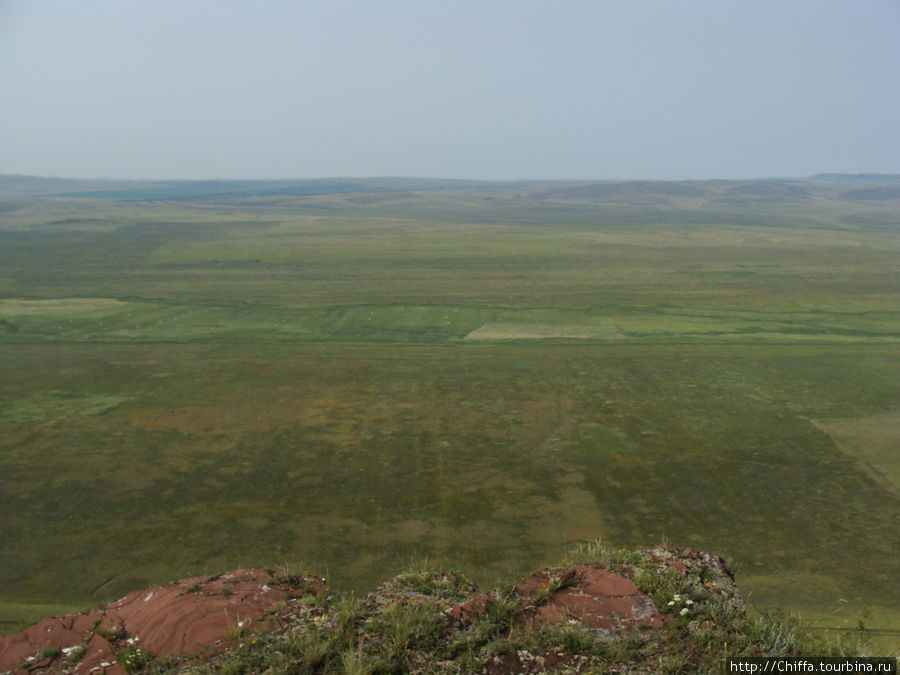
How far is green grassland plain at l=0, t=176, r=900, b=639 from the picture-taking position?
13.8 metres

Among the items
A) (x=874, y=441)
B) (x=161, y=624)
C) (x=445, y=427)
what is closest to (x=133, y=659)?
(x=161, y=624)

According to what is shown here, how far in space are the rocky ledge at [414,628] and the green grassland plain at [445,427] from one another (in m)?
3.47

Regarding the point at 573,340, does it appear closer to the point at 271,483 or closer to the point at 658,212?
the point at 271,483

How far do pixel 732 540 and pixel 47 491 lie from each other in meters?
15.6

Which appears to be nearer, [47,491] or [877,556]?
[877,556]

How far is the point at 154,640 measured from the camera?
26.2 feet

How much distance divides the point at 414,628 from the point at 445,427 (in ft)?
42.1

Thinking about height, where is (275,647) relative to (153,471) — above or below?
above

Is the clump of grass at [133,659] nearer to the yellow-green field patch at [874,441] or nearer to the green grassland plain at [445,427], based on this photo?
the green grassland plain at [445,427]

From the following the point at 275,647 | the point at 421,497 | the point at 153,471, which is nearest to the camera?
the point at 275,647

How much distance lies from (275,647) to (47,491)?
38.3ft

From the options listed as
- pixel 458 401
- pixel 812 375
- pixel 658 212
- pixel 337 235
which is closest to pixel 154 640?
pixel 458 401

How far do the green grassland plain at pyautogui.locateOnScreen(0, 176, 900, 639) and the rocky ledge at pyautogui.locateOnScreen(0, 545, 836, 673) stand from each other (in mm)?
3472

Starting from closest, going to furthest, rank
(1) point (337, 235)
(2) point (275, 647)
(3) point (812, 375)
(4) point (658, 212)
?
(2) point (275, 647), (3) point (812, 375), (1) point (337, 235), (4) point (658, 212)
